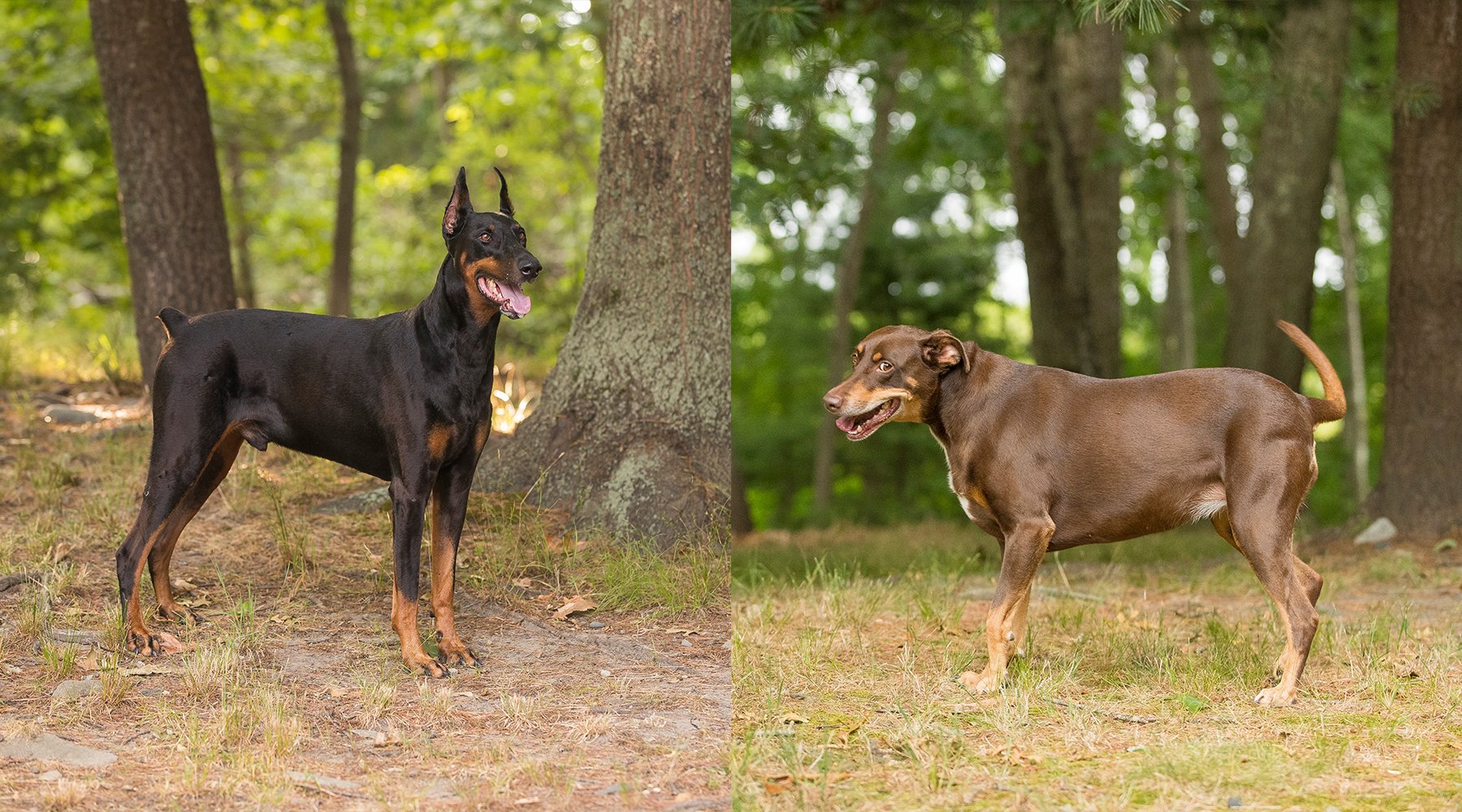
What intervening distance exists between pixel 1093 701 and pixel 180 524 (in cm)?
421

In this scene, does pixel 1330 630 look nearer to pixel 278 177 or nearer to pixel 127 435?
pixel 127 435

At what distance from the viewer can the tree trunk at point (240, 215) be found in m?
16.3

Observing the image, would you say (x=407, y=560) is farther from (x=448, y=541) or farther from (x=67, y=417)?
(x=67, y=417)

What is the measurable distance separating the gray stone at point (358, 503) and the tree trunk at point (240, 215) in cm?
820

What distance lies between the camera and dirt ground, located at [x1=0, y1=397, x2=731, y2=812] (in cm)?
416

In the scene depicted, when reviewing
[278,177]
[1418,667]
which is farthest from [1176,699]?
[278,177]

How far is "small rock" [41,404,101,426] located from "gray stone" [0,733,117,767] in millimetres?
5192

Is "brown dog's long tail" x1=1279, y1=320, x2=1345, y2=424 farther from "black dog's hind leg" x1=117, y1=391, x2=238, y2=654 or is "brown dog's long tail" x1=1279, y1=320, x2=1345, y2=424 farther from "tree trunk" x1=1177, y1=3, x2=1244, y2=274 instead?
"tree trunk" x1=1177, y1=3, x2=1244, y2=274

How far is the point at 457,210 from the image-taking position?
217 inches

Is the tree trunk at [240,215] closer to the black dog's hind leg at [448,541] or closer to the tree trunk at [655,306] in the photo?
the tree trunk at [655,306]

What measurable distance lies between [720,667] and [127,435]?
5.09 meters

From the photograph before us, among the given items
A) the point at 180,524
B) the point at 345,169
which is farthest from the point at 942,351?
the point at 345,169

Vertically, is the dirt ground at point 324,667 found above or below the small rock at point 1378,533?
above

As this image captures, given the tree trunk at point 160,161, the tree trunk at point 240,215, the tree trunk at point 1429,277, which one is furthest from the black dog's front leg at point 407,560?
the tree trunk at point 240,215
